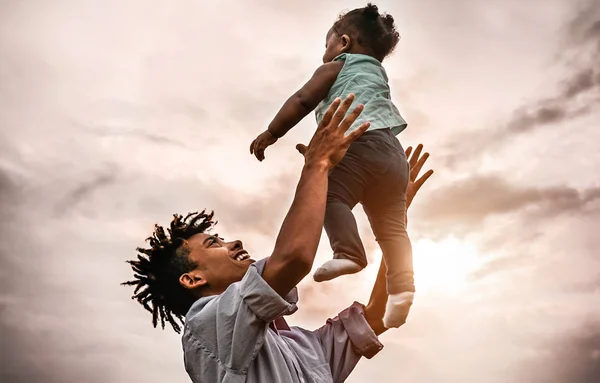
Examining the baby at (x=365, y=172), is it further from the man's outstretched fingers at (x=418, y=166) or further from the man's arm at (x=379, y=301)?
the man's outstretched fingers at (x=418, y=166)

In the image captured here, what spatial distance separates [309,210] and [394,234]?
72cm

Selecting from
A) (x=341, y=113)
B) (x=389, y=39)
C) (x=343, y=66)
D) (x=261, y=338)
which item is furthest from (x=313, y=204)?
(x=389, y=39)

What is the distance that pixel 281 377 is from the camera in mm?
3047

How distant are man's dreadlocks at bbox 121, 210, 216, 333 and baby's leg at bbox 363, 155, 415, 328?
1.07 meters

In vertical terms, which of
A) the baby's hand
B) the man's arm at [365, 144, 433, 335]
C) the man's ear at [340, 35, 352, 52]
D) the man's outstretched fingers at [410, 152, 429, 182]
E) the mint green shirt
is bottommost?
the man's arm at [365, 144, 433, 335]

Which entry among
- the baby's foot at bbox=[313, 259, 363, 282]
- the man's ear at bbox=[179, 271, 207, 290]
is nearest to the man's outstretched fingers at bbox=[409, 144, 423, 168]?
the baby's foot at bbox=[313, 259, 363, 282]

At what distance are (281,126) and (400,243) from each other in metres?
0.86

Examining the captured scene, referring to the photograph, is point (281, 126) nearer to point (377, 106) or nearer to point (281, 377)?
point (377, 106)

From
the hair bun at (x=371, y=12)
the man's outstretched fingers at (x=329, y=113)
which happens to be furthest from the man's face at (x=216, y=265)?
the hair bun at (x=371, y=12)

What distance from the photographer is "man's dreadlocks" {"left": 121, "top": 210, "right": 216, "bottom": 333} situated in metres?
3.63

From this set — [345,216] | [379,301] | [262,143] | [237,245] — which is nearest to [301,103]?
[262,143]

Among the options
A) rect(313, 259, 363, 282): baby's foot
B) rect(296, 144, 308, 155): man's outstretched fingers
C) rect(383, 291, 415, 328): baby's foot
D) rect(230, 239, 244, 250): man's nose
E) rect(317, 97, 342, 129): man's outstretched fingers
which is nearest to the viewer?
rect(317, 97, 342, 129): man's outstretched fingers

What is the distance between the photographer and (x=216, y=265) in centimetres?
351

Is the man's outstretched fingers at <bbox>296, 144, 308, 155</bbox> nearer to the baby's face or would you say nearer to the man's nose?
the baby's face
